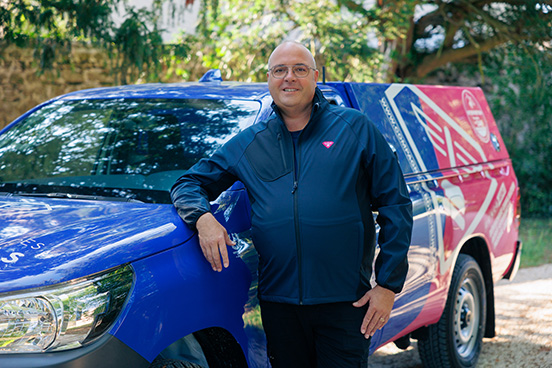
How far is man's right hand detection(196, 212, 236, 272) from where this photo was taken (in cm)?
262

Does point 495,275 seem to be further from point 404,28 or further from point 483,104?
point 404,28

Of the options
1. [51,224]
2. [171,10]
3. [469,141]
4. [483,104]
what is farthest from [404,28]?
[51,224]

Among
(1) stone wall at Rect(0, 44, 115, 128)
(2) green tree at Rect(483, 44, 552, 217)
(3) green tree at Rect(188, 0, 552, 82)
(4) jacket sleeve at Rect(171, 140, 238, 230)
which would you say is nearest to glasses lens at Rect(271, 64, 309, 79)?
(4) jacket sleeve at Rect(171, 140, 238, 230)

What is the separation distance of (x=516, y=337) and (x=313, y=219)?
3832 millimetres

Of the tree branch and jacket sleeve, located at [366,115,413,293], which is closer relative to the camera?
jacket sleeve, located at [366,115,413,293]

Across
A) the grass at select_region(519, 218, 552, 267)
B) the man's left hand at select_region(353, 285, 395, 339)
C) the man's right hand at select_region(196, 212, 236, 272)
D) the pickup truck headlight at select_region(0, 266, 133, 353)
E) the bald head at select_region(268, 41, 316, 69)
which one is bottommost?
the grass at select_region(519, 218, 552, 267)

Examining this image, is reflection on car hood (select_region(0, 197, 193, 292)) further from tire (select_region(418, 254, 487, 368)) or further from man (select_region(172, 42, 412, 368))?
tire (select_region(418, 254, 487, 368))

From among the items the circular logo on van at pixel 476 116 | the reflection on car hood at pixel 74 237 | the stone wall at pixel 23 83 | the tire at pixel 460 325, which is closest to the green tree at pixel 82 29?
the stone wall at pixel 23 83

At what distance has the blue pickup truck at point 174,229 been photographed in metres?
2.24

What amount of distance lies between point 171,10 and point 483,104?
3940 millimetres

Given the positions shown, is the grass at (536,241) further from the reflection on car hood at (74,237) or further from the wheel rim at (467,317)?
the reflection on car hood at (74,237)

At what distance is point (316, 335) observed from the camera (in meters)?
2.89

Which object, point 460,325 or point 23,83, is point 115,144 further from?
point 23,83

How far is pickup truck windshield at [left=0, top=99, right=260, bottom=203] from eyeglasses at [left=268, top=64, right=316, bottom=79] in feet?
1.43
